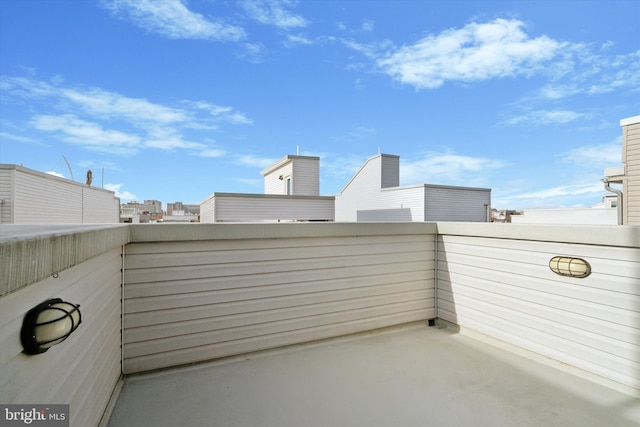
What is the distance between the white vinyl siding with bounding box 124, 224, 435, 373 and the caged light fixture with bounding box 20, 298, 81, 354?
5.28 feet

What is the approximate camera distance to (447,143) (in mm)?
12617

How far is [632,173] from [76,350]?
10.1 m

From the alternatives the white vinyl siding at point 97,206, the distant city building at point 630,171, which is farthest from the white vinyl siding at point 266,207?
the white vinyl siding at point 97,206

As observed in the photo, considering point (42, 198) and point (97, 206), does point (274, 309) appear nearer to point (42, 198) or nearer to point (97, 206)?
point (42, 198)

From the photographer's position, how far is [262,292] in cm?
289

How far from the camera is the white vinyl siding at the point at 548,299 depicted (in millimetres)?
2342

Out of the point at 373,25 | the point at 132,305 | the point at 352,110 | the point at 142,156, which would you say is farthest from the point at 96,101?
the point at 132,305

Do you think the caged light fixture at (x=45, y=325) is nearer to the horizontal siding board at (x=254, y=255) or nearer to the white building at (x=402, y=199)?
the horizontal siding board at (x=254, y=255)

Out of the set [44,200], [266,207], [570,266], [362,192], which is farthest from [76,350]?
[362,192]

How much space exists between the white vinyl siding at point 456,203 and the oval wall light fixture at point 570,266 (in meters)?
9.11

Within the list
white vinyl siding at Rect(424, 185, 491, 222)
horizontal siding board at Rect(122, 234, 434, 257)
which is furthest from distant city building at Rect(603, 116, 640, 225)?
horizontal siding board at Rect(122, 234, 434, 257)

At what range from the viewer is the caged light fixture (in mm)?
836

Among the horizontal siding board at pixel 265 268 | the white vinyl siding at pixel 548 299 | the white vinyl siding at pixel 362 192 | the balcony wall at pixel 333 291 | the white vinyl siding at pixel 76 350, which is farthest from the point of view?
the white vinyl siding at pixel 362 192

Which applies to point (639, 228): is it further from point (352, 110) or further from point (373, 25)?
point (352, 110)
